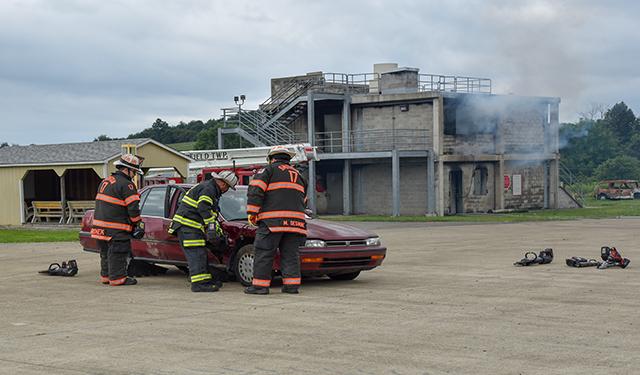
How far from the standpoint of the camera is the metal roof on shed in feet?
117

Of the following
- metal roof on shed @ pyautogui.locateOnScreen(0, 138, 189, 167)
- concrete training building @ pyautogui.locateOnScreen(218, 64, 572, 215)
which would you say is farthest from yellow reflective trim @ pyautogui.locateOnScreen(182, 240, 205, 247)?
concrete training building @ pyautogui.locateOnScreen(218, 64, 572, 215)

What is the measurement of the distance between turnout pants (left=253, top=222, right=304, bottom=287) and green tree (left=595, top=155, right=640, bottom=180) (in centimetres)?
7260

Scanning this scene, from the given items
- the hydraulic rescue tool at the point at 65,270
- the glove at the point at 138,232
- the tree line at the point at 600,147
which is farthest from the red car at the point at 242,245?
the tree line at the point at 600,147

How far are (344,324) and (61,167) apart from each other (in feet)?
96.3

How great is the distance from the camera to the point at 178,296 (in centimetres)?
1150

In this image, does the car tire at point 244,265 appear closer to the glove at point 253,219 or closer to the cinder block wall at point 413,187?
the glove at point 253,219

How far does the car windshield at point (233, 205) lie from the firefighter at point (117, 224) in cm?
121

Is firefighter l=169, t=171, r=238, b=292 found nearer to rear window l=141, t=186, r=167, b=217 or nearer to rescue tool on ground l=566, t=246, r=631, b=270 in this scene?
rear window l=141, t=186, r=167, b=217

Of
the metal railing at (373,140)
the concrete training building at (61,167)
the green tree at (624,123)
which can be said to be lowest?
the concrete training building at (61,167)

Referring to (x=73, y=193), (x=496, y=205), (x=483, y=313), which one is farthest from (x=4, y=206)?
(x=483, y=313)

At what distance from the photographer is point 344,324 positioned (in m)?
8.95

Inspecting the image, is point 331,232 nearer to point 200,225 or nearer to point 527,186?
point 200,225

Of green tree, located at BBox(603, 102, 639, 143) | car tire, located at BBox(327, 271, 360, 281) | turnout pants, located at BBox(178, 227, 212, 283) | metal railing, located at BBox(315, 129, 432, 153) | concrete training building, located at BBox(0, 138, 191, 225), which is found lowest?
car tire, located at BBox(327, 271, 360, 281)

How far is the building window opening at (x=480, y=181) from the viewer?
1788 inches
